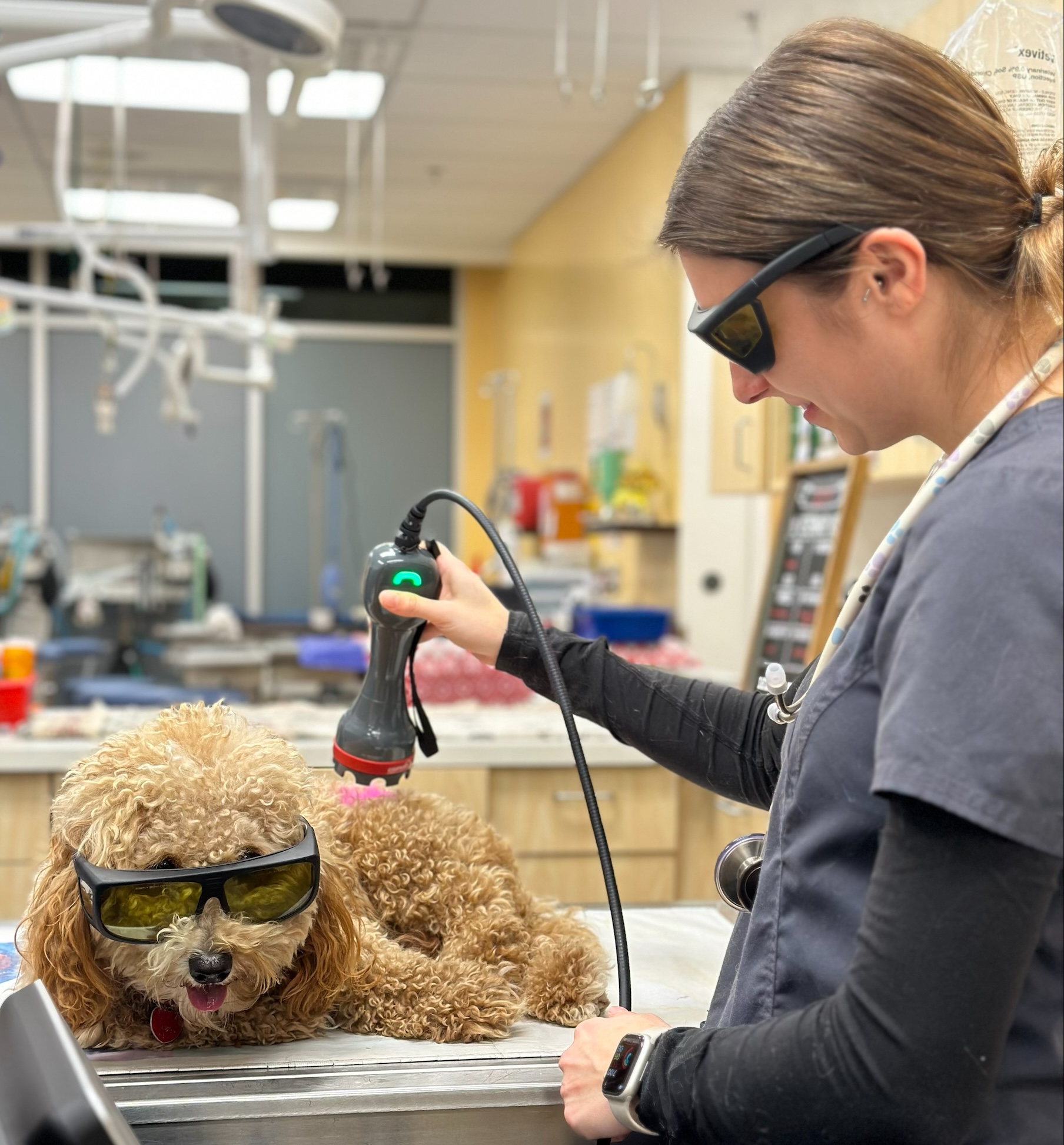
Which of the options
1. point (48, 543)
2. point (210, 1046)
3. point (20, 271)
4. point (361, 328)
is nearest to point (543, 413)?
point (361, 328)

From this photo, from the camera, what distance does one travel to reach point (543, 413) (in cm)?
778

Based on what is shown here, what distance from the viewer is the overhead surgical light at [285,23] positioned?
1996 millimetres

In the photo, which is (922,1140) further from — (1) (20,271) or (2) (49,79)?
(1) (20,271)

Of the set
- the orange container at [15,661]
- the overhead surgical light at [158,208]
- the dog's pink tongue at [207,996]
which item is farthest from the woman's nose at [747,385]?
the overhead surgical light at [158,208]

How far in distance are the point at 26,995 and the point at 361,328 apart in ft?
29.5

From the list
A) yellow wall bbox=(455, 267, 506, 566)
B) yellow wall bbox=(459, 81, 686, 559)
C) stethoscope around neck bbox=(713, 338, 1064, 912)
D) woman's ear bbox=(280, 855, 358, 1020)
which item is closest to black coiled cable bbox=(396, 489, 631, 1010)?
stethoscope around neck bbox=(713, 338, 1064, 912)

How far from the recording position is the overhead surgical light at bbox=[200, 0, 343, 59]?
1996 mm

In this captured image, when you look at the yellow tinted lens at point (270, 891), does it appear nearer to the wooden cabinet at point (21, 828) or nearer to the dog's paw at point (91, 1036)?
the dog's paw at point (91, 1036)

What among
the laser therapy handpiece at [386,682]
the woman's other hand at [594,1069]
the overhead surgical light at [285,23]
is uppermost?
the overhead surgical light at [285,23]

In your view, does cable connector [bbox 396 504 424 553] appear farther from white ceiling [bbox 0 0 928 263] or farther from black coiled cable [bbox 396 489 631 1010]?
white ceiling [bbox 0 0 928 263]

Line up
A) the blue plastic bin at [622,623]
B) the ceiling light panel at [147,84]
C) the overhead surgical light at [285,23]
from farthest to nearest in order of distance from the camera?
the ceiling light panel at [147,84]
the blue plastic bin at [622,623]
the overhead surgical light at [285,23]

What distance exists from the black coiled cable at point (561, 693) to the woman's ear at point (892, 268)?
17.9 inches

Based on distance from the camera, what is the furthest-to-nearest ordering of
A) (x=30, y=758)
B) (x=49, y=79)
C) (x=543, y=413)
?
(x=543, y=413) → (x=49, y=79) → (x=30, y=758)

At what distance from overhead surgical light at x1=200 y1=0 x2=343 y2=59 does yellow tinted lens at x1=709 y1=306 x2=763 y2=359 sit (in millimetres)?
1464
